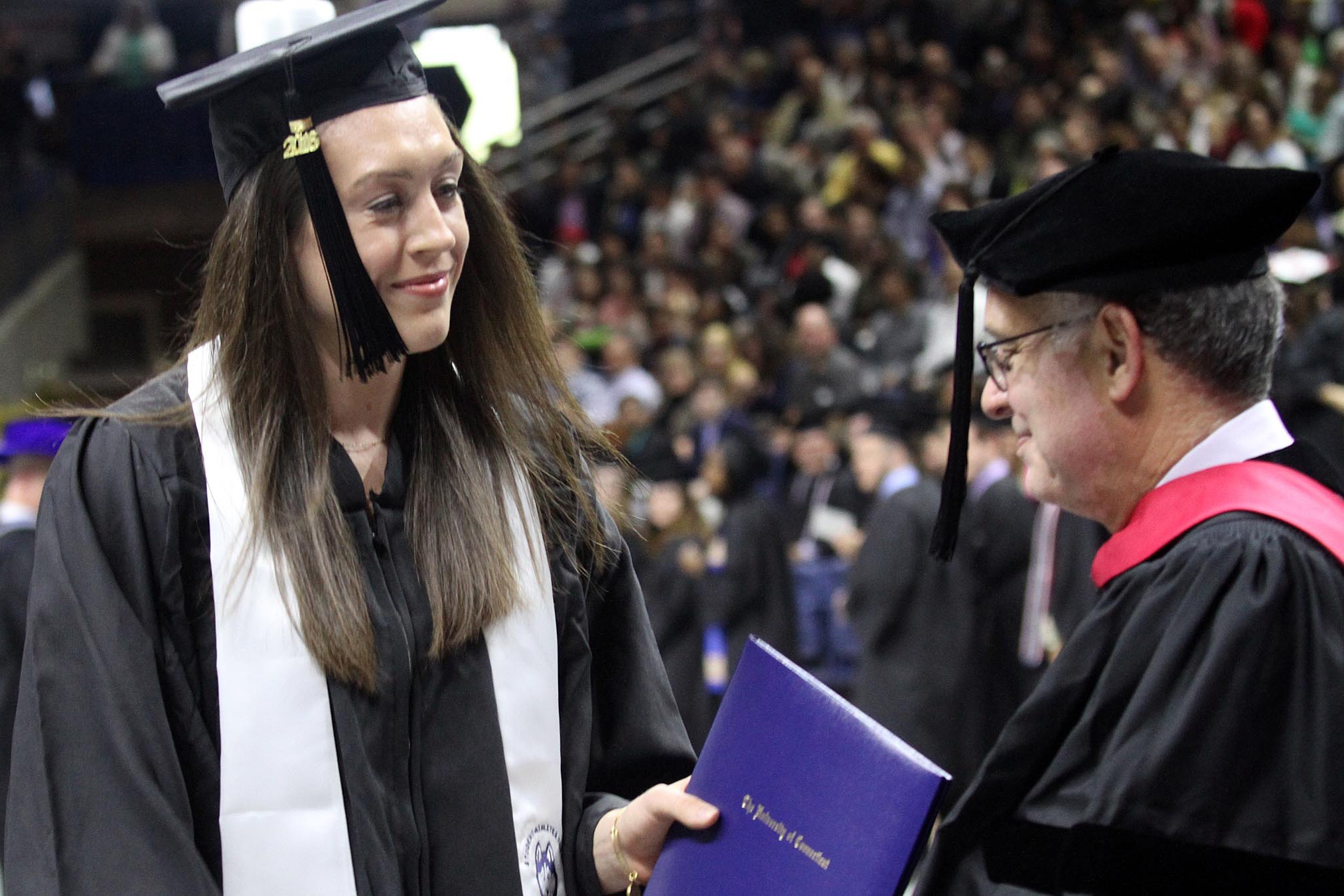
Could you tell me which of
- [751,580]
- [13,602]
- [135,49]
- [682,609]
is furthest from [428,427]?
[135,49]

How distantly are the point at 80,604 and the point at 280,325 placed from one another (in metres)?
0.45

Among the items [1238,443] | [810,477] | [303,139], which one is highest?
[303,139]

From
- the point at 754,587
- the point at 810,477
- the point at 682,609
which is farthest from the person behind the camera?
the point at 810,477

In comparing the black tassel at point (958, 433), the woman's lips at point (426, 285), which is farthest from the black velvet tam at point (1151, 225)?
the woman's lips at point (426, 285)

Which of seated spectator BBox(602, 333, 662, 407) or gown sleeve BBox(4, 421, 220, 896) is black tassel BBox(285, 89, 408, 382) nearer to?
gown sleeve BBox(4, 421, 220, 896)

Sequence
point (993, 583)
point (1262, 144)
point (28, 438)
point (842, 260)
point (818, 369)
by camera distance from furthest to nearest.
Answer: point (842, 260)
point (1262, 144)
point (818, 369)
point (993, 583)
point (28, 438)

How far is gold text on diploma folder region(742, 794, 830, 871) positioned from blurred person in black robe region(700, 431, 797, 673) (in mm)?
5800

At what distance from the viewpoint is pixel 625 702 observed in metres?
2.20

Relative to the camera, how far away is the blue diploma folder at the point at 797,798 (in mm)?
1731

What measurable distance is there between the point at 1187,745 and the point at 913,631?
5211 mm

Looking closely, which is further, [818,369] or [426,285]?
[818,369]

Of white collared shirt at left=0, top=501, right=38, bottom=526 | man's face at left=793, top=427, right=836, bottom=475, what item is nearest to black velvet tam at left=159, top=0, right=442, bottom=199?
white collared shirt at left=0, top=501, right=38, bottom=526

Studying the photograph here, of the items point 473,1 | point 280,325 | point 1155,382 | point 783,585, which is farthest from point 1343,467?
point 473,1

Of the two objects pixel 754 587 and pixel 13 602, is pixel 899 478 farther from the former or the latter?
pixel 13 602
